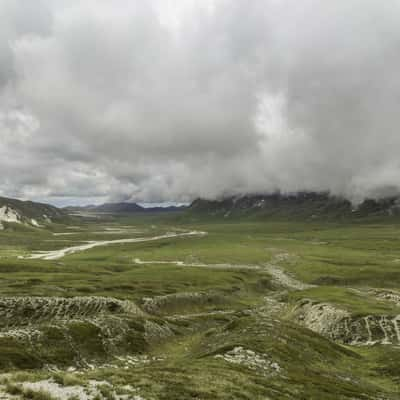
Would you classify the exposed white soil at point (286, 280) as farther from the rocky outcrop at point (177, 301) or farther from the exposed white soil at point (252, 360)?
the exposed white soil at point (252, 360)

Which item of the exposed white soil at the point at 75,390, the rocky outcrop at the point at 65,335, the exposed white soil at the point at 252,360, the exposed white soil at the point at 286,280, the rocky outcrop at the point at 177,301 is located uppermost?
the exposed white soil at the point at 75,390

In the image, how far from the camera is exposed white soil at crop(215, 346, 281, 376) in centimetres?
3766

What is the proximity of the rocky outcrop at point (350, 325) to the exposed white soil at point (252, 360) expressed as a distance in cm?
4275

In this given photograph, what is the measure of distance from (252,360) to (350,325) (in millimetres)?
49482

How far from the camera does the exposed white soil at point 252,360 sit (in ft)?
124

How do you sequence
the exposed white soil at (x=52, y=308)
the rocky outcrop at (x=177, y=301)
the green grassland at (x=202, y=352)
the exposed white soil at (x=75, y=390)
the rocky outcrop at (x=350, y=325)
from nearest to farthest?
the exposed white soil at (x=75, y=390) < the green grassland at (x=202, y=352) < the rocky outcrop at (x=350, y=325) < the exposed white soil at (x=52, y=308) < the rocky outcrop at (x=177, y=301)

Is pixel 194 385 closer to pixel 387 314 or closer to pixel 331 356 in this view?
pixel 331 356

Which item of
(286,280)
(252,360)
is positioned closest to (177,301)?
(252,360)

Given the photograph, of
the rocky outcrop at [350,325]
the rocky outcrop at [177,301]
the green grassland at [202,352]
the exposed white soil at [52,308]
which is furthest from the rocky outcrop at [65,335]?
the rocky outcrop at [350,325]

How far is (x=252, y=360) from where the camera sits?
41000 millimetres

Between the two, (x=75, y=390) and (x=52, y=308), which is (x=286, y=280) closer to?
(x=52, y=308)

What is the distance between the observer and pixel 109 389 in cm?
2295

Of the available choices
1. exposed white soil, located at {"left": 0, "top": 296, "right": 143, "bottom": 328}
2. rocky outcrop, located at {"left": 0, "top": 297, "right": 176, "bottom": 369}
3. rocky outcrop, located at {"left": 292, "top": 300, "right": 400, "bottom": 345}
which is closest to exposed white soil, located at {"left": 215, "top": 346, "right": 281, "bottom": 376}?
rocky outcrop, located at {"left": 0, "top": 297, "right": 176, "bottom": 369}

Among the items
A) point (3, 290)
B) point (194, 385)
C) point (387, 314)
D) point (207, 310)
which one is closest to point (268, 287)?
point (207, 310)
